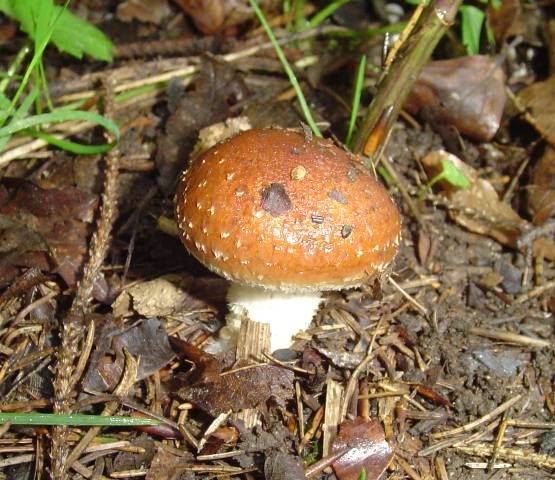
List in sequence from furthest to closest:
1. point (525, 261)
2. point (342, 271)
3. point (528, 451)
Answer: point (525, 261)
point (528, 451)
point (342, 271)

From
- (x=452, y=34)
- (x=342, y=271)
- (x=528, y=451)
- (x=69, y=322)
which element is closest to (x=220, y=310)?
(x=69, y=322)

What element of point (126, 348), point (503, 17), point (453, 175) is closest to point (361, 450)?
point (126, 348)

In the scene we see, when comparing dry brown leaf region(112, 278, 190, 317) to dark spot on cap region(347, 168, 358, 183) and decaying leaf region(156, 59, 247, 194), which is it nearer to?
decaying leaf region(156, 59, 247, 194)

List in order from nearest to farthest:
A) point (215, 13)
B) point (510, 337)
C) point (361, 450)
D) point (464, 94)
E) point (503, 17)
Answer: point (361, 450)
point (510, 337)
point (464, 94)
point (503, 17)
point (215, 13)

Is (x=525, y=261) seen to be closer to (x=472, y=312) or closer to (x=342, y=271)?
(x=472, y=312)

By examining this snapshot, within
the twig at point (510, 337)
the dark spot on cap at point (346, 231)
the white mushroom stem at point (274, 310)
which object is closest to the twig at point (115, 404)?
the white mushroom stem at point (274, 310)

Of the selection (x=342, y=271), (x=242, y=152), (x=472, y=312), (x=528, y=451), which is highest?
(x=242, y=152)

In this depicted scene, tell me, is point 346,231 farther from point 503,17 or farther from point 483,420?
point 503,17
